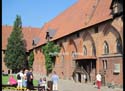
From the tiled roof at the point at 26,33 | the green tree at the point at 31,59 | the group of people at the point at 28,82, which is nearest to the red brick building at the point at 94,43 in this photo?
the group of people at the point at 28,82

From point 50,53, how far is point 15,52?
17678 mm

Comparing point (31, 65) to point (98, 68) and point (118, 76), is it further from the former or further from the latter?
point (118, 76)

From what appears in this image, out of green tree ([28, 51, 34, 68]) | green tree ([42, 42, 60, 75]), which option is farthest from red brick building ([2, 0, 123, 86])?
green tree ([28, 51, 34, 68])

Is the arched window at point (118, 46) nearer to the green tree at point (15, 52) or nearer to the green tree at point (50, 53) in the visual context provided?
the green tree at point (50, 53)

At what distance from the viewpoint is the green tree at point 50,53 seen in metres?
Result: 50.4

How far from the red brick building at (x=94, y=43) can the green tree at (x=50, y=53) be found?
3.04ft

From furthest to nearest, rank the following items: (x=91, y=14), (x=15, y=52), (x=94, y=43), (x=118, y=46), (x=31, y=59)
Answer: (x=31, y=59), (x=15, y=52), (x=91, y=14), (x=94, y=43), (x=118, y=46)

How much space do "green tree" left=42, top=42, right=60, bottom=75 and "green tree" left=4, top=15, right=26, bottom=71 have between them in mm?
15074

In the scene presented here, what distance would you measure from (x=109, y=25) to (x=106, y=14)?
70.1 inches

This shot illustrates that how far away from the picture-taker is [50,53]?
169 feet

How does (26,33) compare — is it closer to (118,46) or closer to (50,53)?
(50,53)

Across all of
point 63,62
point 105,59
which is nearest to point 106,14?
point 105,59

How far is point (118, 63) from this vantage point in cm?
3050

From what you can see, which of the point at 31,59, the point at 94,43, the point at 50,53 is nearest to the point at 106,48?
the point at 94,43
